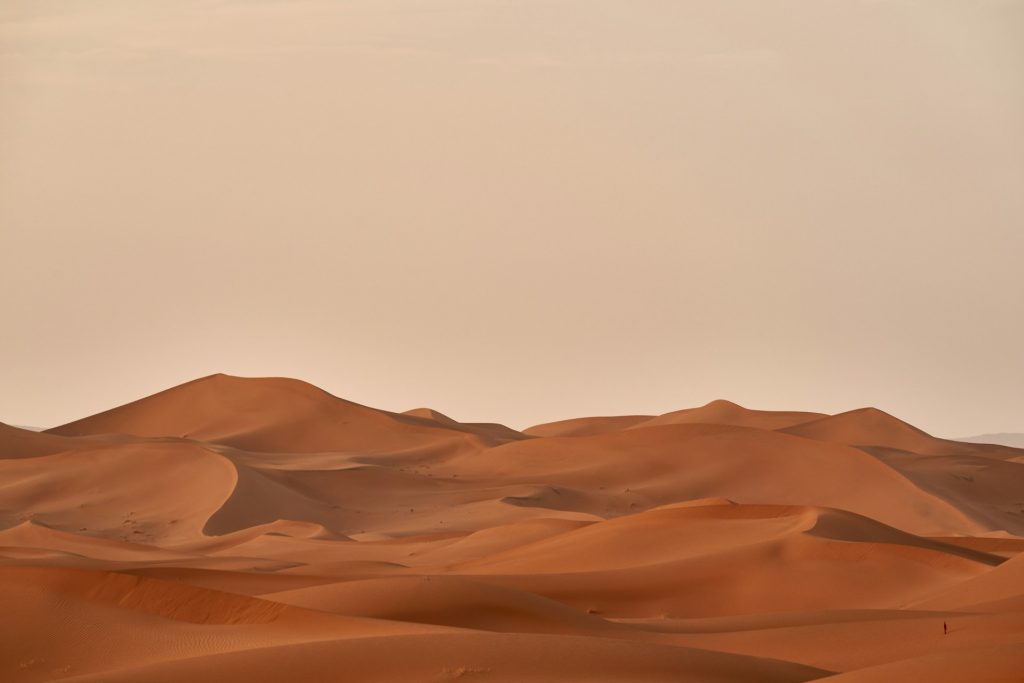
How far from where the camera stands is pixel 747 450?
3494 centimetres

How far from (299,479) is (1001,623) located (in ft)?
73.0

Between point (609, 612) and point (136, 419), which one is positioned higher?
point (136, 419)

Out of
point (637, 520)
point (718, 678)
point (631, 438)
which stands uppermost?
point (631, 438)

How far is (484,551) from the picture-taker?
70.2ft

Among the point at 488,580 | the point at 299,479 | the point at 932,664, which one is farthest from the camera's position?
the point at 299,479

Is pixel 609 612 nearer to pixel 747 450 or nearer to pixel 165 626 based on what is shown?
pixel 165 626

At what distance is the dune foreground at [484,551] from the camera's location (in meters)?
9.73

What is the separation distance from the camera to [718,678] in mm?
9242

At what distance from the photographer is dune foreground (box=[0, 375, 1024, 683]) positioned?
9.73 metres

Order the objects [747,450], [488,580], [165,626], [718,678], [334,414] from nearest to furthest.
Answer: [718,678] → [165,626] → [488,580] → [747,450] → [334,414]

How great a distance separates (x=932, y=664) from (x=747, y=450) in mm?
27300

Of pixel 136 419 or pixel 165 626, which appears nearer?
pixel 165 626

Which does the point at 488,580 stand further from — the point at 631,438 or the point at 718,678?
the point at 631,438

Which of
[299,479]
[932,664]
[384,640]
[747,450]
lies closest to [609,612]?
[384,640]
